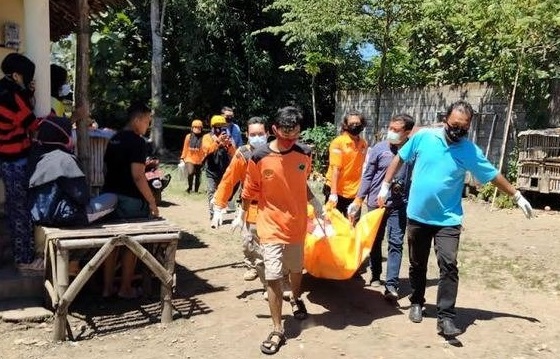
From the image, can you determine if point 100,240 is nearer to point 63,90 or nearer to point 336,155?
point 63,90

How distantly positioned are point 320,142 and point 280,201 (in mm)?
12609

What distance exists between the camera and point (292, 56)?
20.9 meters

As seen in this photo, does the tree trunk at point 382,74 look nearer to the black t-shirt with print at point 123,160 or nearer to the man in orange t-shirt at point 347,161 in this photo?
the man in orange t-shirt at point 347,161

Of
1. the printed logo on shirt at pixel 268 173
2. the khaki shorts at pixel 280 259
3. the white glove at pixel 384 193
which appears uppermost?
the printed logo on shirt at pixel 268 173

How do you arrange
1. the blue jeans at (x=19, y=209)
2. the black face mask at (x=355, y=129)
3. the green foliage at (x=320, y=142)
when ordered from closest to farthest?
the blue jeans at (x=19, y=209) < the black face mask at (x=355, y=129) < the green foliage at (x=320, y=142)

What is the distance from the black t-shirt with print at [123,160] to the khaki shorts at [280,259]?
4.76 ft

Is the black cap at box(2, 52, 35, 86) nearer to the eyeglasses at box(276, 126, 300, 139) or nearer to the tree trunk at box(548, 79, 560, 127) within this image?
the eyeglasses at box(276, 126, 300, 139)

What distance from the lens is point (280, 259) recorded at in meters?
4.57

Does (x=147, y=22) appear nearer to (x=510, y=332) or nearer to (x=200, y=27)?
(x=200, y=27)

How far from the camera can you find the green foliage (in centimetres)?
1662

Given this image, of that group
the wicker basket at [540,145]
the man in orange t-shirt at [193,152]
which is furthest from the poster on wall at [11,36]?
the wicker basket at [540,145]

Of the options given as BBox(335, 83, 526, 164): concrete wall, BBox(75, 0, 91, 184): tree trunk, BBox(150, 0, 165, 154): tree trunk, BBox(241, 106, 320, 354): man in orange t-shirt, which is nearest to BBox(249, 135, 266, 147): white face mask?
BBox(241, 106, 320, 354): man in orange t-shirt

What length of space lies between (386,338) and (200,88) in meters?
16.9

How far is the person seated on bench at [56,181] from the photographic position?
15.4ft
